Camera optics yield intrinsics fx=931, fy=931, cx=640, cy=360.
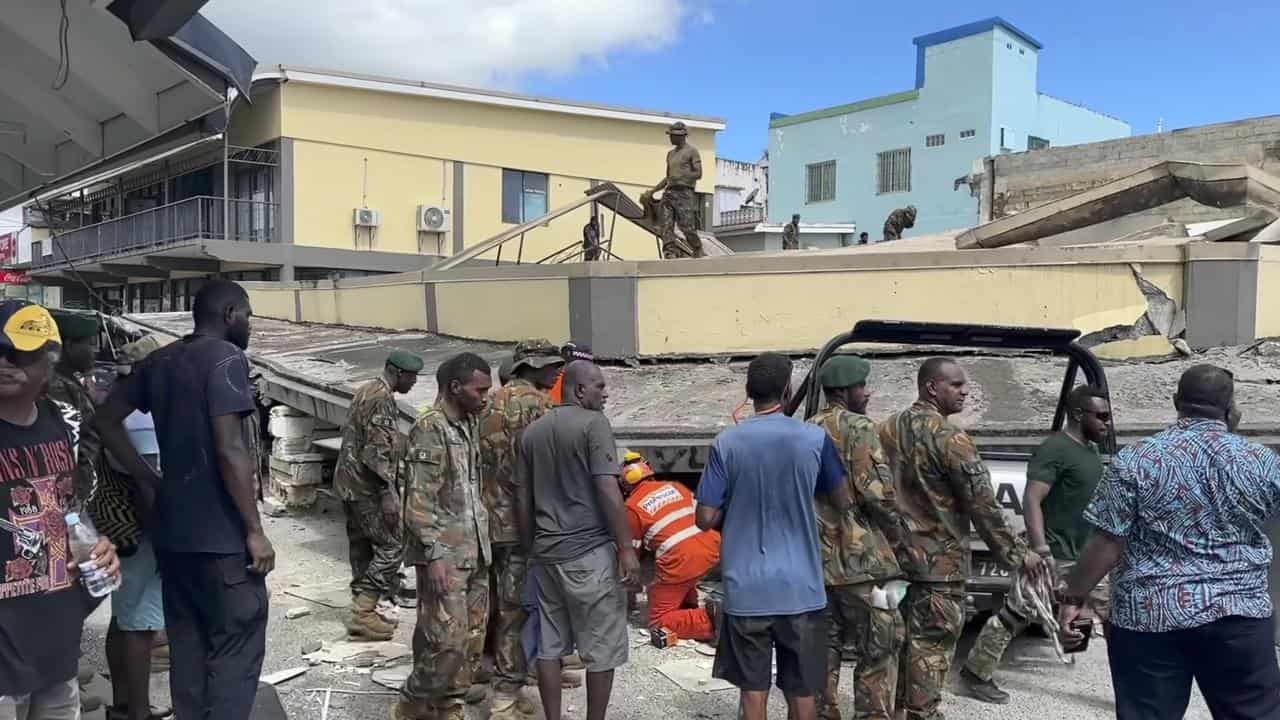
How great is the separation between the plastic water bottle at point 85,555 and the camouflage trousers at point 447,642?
1233 millimetres

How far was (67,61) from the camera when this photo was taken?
15.7 feet

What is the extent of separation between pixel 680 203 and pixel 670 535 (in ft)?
17.0

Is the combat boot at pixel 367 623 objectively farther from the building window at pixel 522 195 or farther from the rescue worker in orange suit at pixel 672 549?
the building window at pixel 522 195

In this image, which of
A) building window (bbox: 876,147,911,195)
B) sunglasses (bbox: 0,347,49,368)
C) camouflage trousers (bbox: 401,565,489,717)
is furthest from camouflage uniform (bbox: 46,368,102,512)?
building window (bbox: 876,147,911,195)

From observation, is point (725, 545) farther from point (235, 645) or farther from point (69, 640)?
point (69, 640)

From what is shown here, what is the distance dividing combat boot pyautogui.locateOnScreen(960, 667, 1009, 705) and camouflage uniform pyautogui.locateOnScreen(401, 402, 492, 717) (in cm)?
230

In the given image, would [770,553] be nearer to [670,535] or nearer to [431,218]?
[670,535]

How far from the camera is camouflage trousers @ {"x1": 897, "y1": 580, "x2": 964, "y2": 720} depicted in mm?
3635

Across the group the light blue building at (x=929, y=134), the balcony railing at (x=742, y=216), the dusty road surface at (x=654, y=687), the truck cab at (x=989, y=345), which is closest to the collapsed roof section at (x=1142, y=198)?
the truck cab at (x=989, y=345)

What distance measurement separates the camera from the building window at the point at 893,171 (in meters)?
33.4

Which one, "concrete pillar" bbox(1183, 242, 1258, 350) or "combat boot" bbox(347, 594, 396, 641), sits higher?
"concrete pillar" bbox(1183, 242, 1258, 350)

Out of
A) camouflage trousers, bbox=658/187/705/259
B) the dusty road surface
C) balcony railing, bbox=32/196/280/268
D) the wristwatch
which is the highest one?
balcony railing, bbox=32/196/280/268

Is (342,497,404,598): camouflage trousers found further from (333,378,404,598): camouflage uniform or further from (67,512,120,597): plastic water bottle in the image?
(67,512,120,597): plastic water bottle

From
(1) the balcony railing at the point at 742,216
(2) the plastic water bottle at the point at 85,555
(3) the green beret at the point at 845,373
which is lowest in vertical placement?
(2) the plastic water bottle at the point at 85,555
